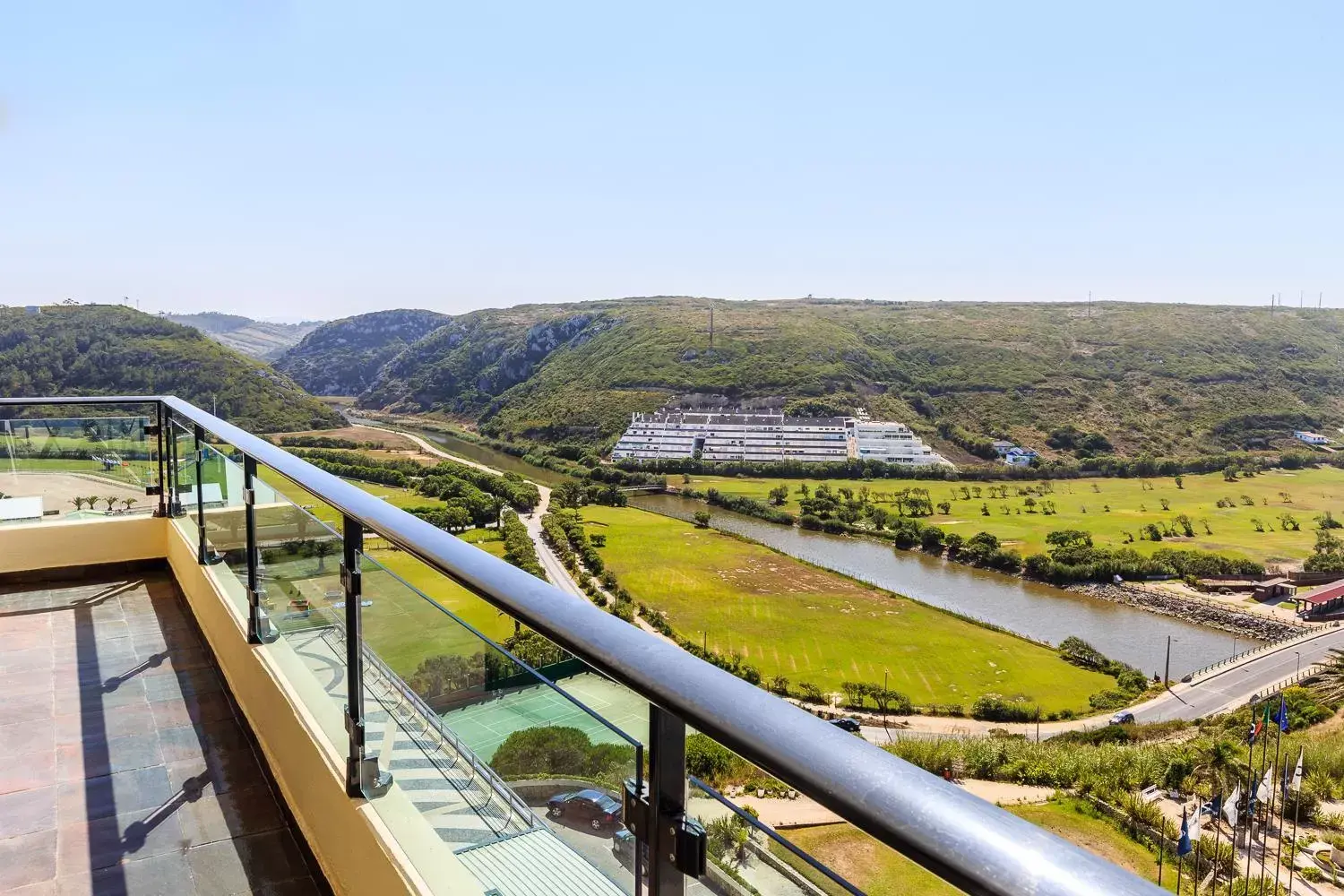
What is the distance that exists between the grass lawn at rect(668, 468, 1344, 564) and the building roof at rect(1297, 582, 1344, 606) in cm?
383

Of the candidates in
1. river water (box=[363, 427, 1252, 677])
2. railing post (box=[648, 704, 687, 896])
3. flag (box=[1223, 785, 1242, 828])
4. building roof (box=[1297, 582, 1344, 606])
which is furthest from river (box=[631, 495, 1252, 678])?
railing post (box=[648, 704, 687, 896])

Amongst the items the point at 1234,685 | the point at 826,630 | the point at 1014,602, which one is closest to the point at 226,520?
the point at 826,630

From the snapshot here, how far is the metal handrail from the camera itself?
0.42 meters

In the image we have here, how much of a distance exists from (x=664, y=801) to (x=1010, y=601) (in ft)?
157

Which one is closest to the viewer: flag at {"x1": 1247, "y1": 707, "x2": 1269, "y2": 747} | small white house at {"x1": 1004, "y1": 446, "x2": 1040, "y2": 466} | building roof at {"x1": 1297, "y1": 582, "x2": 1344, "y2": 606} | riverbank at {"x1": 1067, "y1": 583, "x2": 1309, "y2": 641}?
flag at {"x1": 1247, "y1": 707, "x2": 1269, "y2": 747}

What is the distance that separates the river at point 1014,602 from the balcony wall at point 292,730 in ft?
135

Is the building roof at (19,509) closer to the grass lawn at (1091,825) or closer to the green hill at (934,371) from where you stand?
the grass lawn at (1091,825)

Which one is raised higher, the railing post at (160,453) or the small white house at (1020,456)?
the railing post at (160,453)

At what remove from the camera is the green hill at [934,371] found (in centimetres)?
Answer: 8000

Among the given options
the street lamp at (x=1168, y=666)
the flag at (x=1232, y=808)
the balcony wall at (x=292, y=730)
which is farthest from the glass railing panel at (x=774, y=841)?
the street lamp at (x=1168, y=666)

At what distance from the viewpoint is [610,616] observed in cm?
83

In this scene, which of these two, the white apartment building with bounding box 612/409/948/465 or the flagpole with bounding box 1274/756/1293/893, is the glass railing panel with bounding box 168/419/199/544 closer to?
the flagpole with bounding box 1274/756/1293/893

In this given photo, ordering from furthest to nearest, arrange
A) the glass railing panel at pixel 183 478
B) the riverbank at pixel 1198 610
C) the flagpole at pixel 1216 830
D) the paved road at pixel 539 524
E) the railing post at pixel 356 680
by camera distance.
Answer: the paved road at pixel 539 524 < the riverbank at pixel 1198 610 < the flagpole at pixel 1216 830 < the glass railing panel at pixel 183 478 < the railing post at pixel 356 680

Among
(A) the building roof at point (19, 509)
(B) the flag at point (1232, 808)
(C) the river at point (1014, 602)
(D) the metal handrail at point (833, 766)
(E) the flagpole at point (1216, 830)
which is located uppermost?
(D) the metal handrail at point (833, 766)
